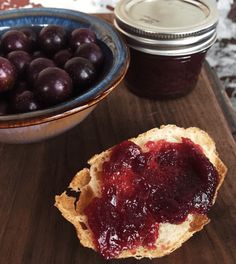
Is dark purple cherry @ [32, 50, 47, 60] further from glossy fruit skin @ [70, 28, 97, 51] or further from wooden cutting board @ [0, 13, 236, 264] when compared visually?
wooden cutting board @ [0, 13, 236, 264]

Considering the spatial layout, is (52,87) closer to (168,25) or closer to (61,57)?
(61,57)

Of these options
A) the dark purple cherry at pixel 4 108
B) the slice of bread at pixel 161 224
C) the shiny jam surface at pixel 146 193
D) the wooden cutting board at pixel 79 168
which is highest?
the dark purple cherry at pixel 4 108

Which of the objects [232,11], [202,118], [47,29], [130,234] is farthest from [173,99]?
[232,11]

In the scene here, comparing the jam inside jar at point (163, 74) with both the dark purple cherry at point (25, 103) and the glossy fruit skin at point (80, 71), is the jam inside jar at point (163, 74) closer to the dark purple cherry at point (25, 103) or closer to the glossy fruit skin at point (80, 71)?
the glossy fruit skin at point (80, 71)

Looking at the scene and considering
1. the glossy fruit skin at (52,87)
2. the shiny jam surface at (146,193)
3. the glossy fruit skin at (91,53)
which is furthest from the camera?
the glossy fruit skin at (91,53)

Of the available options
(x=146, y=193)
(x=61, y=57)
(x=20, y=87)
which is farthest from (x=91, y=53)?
(x=146, y=193)

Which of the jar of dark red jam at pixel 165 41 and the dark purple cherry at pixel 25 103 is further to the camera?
the jar of dark red jam at pixel 165 41

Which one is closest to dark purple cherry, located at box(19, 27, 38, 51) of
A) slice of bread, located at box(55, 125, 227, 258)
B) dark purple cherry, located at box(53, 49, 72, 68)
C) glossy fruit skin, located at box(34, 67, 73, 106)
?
dark purple cherry, located at box(53, 49, 72, 68)

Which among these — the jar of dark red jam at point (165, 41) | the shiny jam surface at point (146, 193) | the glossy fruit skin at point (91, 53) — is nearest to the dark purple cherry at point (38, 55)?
the glossy fruit skin at point (91, 53)
